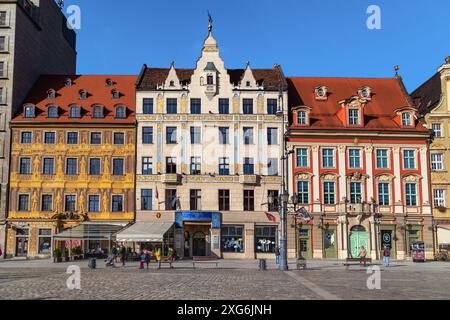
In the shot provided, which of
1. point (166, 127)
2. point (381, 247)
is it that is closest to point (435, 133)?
point (381, 247)

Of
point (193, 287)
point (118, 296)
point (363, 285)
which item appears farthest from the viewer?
point (363, 285)

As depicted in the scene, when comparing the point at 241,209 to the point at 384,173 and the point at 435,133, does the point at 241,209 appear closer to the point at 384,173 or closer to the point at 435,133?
the point at 384,173

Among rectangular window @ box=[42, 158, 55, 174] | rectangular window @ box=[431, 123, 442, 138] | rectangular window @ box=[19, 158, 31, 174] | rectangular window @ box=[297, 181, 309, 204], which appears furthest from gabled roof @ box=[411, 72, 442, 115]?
rectangular window @ box=[19, 158, 31, 174]

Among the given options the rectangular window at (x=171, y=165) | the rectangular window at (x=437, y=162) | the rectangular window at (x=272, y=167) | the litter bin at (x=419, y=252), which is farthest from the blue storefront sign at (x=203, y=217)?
the rectangular window at (x=437, y=162)

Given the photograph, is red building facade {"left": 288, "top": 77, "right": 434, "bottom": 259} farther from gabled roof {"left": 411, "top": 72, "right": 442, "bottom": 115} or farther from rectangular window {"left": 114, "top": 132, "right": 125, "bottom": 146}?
rectangular window {"left": 114, "top": 132, "right": 125, "bottom": 146}

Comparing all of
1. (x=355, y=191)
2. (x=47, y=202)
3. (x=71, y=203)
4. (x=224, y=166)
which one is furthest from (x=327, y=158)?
(x=47, y=202)

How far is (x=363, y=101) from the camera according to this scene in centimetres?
4919

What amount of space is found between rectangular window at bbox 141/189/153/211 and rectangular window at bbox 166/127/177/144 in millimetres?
4825

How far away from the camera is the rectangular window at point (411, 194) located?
47281 millimetres

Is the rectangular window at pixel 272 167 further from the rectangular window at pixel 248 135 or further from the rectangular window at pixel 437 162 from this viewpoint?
the rectangular window at pixel 437 162

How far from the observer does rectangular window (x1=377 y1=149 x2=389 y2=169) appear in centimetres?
4794

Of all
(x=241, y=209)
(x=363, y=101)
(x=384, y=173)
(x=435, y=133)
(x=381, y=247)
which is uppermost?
(x=363, y=101)

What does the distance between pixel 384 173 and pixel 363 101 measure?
23.0 feet

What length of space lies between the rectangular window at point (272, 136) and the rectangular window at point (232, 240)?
8.20 meters
